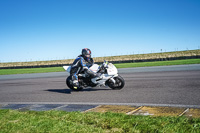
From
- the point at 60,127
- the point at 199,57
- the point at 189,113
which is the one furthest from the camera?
the point at 199,57

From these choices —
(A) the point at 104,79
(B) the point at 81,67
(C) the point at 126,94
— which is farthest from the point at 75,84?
(C) the point at 126,94

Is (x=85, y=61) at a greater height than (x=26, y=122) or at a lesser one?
greater

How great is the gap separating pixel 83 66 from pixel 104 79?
1.01 meters

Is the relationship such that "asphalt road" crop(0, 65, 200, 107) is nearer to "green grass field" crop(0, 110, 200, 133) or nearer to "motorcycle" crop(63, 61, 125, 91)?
"motorcycle" crop(63, 61, 125, 91)

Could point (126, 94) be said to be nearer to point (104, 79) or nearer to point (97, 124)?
point (104, 79)

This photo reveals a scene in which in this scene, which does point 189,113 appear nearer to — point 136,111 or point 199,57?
point 136,111

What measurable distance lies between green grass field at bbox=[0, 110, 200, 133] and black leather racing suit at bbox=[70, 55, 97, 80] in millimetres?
4048

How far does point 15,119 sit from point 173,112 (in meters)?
3.35

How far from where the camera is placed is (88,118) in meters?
4.16

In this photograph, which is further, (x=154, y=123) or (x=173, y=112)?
(x=173, y=112)

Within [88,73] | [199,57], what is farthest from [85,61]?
[199,57]

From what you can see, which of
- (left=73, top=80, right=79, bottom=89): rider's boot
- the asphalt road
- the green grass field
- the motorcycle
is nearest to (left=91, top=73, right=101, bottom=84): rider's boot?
the motorcycle

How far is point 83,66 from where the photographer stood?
27.9ft

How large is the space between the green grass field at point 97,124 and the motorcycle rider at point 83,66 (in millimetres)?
4043
